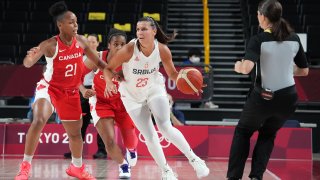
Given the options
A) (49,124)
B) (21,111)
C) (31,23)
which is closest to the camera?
(49,124)

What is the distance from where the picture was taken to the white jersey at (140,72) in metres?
6.15

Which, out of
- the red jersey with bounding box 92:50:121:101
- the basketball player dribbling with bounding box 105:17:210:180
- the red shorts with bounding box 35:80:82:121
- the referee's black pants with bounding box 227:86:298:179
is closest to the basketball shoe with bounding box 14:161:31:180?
the red shorts with bounding box 35:80:82:121

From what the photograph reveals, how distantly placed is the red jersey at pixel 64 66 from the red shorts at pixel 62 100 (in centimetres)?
5

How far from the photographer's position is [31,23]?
15.4 metres

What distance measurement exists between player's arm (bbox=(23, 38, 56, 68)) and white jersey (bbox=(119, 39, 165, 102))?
0.81 m

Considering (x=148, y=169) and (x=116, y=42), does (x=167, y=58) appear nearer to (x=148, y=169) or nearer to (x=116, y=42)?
(x=116, y=42)

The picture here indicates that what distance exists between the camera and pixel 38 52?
619 centimetres

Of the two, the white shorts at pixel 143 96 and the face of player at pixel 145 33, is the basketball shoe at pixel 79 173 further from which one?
the face of player at pixel 145 33

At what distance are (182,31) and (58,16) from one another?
10103mm

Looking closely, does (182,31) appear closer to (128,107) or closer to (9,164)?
(9,164)

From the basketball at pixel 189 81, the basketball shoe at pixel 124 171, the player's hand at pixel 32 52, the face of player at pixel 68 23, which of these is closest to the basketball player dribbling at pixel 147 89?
the basketball at pixel 189 81

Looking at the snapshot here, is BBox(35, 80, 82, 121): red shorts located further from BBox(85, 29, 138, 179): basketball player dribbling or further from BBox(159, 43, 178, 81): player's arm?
BBox(159, 43, 178, 81): player's arm

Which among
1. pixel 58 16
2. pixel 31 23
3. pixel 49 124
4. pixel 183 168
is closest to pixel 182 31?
pixel 31 23

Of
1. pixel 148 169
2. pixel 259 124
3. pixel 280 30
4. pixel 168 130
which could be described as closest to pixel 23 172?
pixel 168 130
